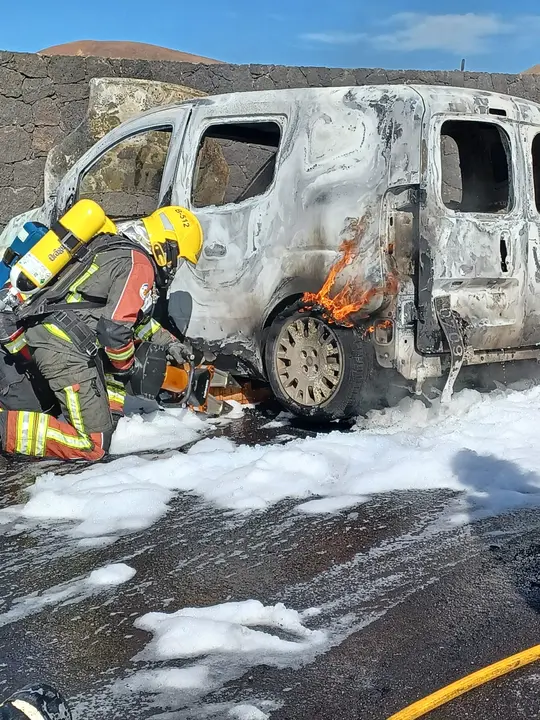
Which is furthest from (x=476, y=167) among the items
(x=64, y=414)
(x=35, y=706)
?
(x=35, y=706)

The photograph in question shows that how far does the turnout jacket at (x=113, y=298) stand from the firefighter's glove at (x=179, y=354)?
1.56ft

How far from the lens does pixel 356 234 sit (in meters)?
5.83

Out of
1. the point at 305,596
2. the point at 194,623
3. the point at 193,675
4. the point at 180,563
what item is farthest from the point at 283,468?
the point at 193,675

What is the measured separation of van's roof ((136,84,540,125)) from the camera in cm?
578

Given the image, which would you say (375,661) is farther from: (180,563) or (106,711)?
(180,563)

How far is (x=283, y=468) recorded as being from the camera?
16.5 feet

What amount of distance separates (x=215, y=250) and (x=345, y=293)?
3.57ft

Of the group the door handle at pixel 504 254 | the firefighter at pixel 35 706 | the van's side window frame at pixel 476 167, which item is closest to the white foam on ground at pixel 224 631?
the firefighter at pixel 35 706

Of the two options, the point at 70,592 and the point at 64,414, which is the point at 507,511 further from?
the point at 64,414

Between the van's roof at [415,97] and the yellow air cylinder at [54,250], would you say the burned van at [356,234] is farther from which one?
the yellow air cylinder at [54,250]

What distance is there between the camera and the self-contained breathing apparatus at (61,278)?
209 inches

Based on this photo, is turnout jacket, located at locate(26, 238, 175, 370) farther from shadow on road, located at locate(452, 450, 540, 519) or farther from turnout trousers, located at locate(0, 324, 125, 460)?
shadow on road, located at locate(452, 450, 540, 519)

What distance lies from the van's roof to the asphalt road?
8.26 feet

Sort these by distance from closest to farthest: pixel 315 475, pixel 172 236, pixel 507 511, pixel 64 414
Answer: pixel 507 511, pixel 315 475, pixel 64 414, pixel 172 236
